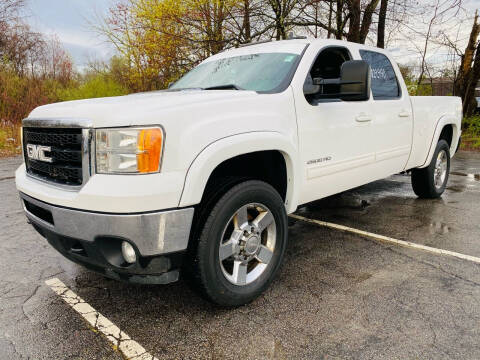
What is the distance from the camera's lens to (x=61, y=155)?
7.74 ft

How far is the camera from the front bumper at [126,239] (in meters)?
2.06

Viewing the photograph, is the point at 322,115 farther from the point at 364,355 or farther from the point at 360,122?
the point at 364,355

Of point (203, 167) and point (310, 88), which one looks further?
point (310, 88)

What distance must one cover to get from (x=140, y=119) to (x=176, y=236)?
0.69 meters

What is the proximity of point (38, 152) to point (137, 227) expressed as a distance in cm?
108

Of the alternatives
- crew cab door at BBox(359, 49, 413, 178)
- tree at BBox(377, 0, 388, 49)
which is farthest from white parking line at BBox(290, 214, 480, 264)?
tree at BBox(377, 0, 388, 49)

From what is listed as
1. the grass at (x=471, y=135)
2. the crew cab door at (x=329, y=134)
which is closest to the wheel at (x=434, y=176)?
the crew cab door at (x=329, y=134)

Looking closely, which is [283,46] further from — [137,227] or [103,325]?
[103,325]

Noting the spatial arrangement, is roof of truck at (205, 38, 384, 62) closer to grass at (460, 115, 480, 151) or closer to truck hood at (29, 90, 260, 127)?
truck hood at (29, 90, 260, 127)

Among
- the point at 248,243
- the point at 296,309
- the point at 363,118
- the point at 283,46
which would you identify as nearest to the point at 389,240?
the point at 363,118

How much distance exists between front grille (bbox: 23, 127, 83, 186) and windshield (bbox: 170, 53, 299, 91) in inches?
52.0

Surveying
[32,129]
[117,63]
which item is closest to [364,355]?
[32,129]

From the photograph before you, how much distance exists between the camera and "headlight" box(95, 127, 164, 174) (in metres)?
2.08

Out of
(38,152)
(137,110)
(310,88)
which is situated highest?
(310,88)
